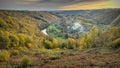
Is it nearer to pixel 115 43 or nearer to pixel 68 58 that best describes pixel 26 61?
pixel 68 58

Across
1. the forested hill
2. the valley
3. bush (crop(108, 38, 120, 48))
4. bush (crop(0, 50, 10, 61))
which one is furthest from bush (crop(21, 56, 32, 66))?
bush (crop(108, 38, 120, 48))

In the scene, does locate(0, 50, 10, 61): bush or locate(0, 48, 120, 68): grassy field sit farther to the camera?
locate(0, 48, 120, 68): grassy field

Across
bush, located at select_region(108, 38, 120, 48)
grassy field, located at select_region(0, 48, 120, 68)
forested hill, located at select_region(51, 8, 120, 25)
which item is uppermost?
forested hill, located at select_region(51, 8, 120, 25)

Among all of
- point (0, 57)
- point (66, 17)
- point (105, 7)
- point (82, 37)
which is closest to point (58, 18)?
point (66, 17)

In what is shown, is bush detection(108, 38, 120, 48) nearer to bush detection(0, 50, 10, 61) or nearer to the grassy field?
the grassy field

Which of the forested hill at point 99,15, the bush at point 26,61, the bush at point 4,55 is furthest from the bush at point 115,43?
the bush at point 4,55

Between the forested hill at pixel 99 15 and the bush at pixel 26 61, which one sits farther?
the forested hill at pixel 99 15

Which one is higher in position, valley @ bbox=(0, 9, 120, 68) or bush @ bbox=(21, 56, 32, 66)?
valley @ bbox=(0, 9, 120, 68)

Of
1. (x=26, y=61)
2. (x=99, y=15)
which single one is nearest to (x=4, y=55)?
(x=26, y=61)

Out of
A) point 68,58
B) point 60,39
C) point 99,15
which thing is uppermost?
point 99,15

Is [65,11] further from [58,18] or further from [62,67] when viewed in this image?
[62,67]

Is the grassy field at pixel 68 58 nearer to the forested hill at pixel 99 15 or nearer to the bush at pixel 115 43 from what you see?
the bush at pixel 115 43
